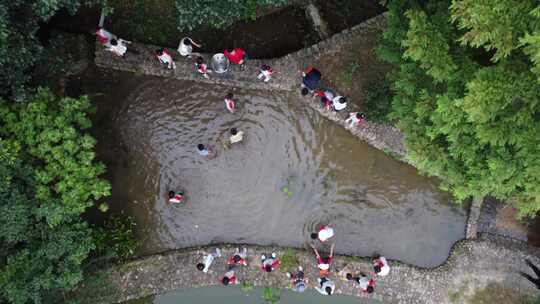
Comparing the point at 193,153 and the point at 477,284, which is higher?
the point at 193,153

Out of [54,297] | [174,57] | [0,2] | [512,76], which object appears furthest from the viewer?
[174,57]

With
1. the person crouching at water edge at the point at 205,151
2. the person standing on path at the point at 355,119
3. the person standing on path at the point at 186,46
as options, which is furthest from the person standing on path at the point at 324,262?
the person standing on path at the point at 186,46

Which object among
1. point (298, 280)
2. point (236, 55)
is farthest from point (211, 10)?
point (298, 280)

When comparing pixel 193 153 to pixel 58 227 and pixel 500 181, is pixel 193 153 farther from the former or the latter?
pixel 500 181

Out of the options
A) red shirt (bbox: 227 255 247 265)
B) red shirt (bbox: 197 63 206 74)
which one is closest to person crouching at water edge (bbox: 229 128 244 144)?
red shirt (bbox: 197 63 206 74)

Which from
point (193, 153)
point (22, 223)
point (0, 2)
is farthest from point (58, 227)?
point (0, 2)

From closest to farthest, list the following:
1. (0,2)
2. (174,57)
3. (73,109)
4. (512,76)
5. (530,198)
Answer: (512,76), (0,2), (530,198), (73,109), (174,57)

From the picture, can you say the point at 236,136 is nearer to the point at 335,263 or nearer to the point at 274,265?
the point at 274,265
